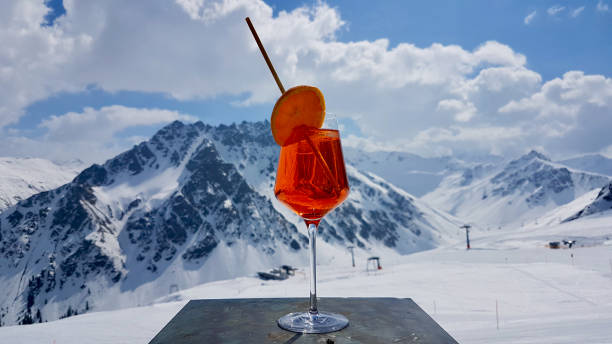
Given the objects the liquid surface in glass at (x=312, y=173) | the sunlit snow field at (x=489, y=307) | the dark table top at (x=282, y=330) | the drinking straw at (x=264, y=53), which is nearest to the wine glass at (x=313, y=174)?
the liquid surface in glass at (x=312, y=173)

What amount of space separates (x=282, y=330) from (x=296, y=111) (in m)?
1.54

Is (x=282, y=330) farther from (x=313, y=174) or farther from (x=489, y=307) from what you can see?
(x=489, y=307)

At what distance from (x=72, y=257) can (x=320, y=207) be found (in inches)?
9266

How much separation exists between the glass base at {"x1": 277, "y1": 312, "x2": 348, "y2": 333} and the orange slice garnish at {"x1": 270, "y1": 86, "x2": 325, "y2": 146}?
1.30 meters

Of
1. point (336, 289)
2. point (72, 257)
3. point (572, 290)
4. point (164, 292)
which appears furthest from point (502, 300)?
point (72, 257)

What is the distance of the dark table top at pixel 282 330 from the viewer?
7.75ft

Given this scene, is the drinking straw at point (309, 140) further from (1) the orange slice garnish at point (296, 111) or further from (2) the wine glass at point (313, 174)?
(1) the orange slice garnish at point (296, 111)

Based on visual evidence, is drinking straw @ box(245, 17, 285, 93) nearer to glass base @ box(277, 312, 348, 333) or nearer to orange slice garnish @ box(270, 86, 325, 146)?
orange slice garnish @ box(270, 86, 325, 146)

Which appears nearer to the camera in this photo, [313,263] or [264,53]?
[313,263]

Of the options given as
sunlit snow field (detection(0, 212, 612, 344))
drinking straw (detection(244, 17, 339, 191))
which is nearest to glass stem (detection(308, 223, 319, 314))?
drinking straw (detection(244, 17, 339, 191))

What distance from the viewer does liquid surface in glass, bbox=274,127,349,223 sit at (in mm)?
2857

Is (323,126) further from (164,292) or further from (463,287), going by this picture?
(164,292)

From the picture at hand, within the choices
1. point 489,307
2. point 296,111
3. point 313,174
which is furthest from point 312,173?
point 489,307

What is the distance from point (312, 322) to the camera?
2.61 meters
